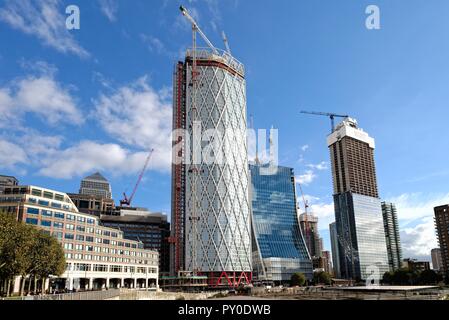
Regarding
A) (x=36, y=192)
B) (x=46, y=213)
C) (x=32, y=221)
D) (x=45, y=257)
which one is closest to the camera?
(x=45, y=257)

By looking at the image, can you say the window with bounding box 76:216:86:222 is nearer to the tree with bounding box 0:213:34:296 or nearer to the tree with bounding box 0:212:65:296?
the tree with bounding box 0:212:65:296

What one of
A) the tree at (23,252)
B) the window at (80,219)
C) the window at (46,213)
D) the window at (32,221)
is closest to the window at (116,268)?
the window at (80,219)

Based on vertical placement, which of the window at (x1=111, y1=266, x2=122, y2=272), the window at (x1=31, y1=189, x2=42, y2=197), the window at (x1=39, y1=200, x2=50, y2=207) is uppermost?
the window at (x1=31, y1=189, x2=42, y2=197)

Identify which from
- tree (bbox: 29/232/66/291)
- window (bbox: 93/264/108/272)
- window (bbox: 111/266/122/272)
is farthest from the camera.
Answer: window (bbox: 111/266/122/272)

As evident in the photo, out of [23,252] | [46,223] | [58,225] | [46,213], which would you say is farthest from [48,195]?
[23,252]

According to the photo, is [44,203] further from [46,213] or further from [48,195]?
[46,213]

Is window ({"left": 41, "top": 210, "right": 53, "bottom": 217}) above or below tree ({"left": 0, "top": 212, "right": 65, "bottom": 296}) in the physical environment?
above

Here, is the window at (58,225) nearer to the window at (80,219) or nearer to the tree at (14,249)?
the window at (80,219)

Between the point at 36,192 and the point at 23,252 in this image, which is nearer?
the point at 23,252

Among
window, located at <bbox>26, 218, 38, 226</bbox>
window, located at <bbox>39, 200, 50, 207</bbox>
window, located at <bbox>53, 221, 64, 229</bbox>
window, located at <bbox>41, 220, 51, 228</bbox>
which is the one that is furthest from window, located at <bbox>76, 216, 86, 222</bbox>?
window, located at <bbox>26, 218, 38, 226</bbox>
